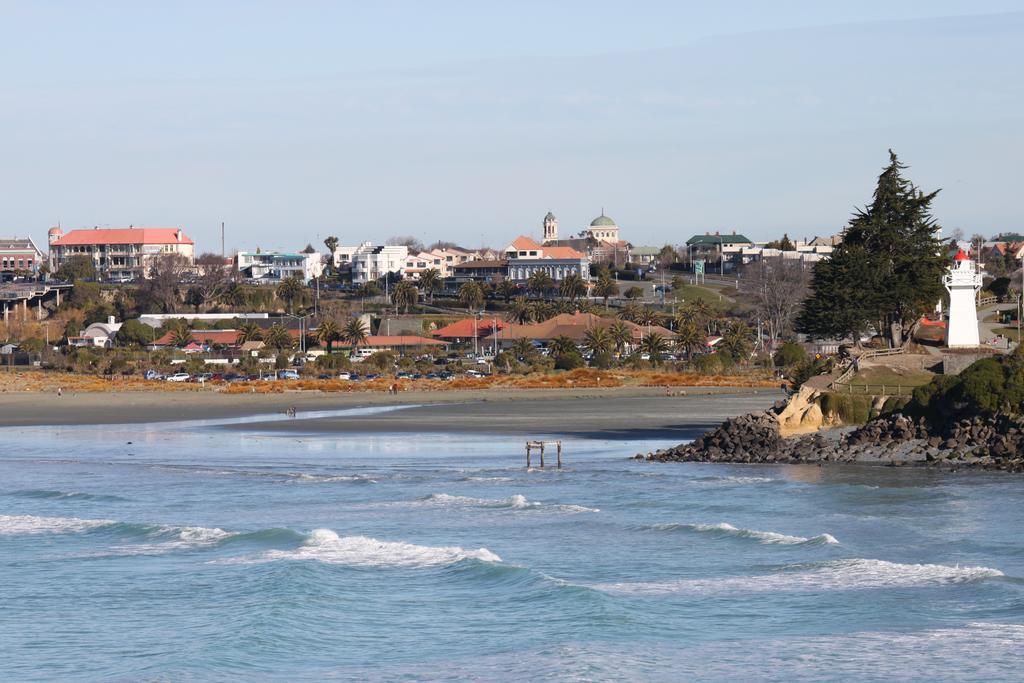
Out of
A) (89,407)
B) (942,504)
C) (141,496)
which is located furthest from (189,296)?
(942,504)

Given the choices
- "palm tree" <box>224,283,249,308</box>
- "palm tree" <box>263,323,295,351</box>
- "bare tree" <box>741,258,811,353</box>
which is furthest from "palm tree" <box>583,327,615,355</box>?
"palm tree" <box>224,283,249,308</box>

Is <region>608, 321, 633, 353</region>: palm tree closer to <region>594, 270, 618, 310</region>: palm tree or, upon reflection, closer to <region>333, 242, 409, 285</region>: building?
<region>594, 270, 618, 310</region>: palm tree

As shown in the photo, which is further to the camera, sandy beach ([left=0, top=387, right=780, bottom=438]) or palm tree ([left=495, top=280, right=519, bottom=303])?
palm tree ([left=495, top=280, right=519, bottom=303])

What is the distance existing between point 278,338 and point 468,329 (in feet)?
57.0

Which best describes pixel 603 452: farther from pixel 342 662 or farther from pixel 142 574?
pixel 342 662

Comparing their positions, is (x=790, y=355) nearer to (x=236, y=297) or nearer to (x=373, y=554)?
(x=373, y=554)

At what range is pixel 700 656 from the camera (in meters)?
19.6

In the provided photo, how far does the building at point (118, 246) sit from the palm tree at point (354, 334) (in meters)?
65.7

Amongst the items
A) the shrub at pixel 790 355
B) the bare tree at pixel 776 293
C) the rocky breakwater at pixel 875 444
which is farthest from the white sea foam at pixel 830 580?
the bare tree at pixel 776 293

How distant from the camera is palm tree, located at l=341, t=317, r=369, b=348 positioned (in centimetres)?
11469

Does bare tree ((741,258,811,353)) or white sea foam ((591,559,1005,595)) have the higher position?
bare tree ((741,258,811,353))

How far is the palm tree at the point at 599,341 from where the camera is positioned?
343ft

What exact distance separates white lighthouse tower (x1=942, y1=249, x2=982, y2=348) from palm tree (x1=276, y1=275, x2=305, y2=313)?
9849cm

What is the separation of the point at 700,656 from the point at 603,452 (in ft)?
92.0
